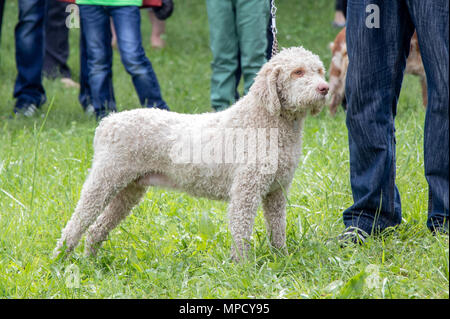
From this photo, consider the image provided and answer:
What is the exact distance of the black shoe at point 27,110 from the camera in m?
6.22

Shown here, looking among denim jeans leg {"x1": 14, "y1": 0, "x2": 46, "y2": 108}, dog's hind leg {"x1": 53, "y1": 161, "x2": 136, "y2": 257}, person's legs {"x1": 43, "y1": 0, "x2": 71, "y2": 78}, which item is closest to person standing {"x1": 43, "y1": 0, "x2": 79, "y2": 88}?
person's legs {"x1": 43, "y1": 0, "x2": 71, "y2": 78}

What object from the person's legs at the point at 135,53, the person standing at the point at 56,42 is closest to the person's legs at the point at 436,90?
the person's legs at the point at 135,53

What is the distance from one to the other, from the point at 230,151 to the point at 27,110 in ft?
12.7

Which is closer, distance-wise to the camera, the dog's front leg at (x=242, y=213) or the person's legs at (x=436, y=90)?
the person's legs at (x=436, y=90)

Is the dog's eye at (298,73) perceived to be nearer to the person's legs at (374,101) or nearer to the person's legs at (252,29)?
the person's legs at (374,101)

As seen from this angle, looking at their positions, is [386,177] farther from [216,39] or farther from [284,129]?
[216,39]

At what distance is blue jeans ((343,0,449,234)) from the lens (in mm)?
2820

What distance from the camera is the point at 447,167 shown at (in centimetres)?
287

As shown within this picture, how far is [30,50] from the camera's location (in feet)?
20.8

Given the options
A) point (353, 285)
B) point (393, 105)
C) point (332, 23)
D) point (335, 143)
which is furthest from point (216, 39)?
point (332, 23)

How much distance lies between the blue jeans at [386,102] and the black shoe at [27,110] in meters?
4.03

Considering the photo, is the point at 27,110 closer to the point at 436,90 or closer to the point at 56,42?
the point at 56,42

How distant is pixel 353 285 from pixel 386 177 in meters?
0.84
